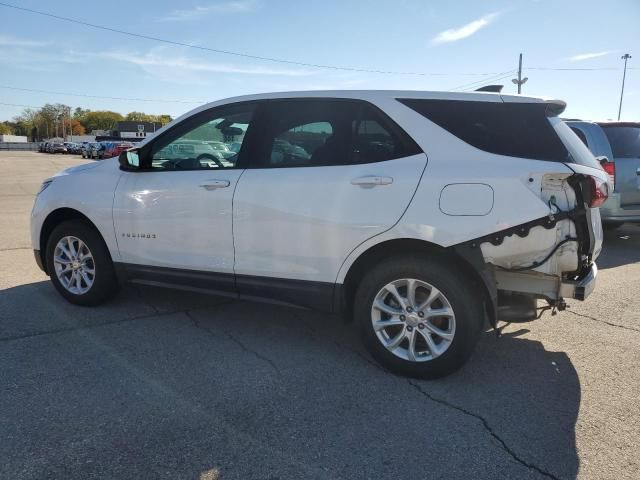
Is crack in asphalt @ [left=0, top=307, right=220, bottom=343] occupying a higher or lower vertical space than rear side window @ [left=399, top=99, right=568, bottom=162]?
lower

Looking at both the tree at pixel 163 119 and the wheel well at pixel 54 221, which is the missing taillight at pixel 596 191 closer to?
the wheel well at pixel 54 221

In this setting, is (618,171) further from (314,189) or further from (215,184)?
(215,184)

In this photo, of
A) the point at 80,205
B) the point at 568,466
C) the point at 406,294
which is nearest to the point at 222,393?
the point at 406,294

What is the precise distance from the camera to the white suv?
3189mm

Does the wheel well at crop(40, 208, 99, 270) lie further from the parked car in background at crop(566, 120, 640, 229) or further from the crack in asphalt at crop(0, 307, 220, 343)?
the parked car in background at crop(566, 120, 640, 229)

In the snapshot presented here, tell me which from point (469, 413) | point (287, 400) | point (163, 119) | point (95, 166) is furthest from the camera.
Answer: point (163, 119)

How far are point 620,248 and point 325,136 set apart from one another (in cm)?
629

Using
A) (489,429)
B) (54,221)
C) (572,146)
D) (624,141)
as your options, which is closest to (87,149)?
(54,221)

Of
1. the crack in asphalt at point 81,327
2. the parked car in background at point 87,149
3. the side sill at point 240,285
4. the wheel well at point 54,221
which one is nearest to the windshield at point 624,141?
the side sill at point 240,285

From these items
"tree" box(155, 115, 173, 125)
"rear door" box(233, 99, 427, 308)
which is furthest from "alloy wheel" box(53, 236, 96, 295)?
"tree" box(155, 115, 173, 125)

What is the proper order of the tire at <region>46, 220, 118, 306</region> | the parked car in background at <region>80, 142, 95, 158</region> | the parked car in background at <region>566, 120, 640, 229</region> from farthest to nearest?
the parked car in background at <region>80, 142, 95, 158</region>
the parked car in background at <region>566, 120, 640, 229</region>
the tire at <region>46, 220, 118, 306</region>

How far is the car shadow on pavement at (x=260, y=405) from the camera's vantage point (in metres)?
2.56

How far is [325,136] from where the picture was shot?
3730mm

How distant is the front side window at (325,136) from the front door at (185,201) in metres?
0.25
